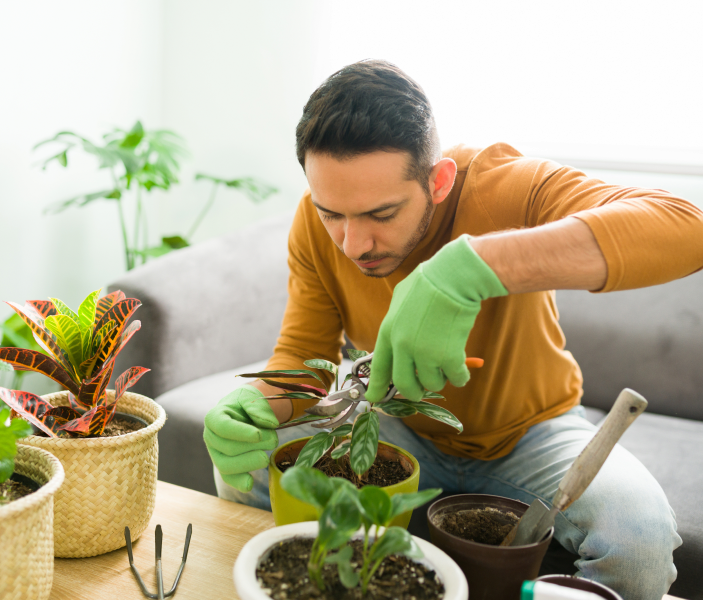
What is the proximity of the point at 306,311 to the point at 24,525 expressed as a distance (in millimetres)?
725

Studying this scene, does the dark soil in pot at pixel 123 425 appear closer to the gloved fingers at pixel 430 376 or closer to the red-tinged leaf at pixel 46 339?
the red-tinged leaf at pixel 46 339

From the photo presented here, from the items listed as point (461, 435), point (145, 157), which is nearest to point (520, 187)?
point (461, 435)

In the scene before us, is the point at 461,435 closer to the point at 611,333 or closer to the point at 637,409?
the point at 637,409

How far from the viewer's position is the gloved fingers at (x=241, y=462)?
0.85 m

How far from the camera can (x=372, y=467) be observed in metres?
0.80

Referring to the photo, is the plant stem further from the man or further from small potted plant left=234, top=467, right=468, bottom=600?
small potted plant left=234, top=467, right=468, bottom=600

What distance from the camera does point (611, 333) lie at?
172 centimetres

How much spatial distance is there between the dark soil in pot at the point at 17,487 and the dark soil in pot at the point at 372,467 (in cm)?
29

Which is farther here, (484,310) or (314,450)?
(484,310)

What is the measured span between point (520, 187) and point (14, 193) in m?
1.79

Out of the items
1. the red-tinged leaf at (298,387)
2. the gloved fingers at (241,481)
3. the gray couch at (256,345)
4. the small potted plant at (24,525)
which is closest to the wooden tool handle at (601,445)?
the red-tinged leaf at (298,387)

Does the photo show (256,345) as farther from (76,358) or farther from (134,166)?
(76,358)

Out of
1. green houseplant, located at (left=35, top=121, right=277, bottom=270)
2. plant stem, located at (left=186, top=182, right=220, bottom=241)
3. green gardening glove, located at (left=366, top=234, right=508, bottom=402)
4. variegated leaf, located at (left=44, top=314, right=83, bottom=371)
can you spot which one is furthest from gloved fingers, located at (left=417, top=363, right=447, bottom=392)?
plant stem, located at (left=186, top=182, right=220, bottom=241)

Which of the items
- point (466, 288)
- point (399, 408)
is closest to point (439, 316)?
point (466, 288)
